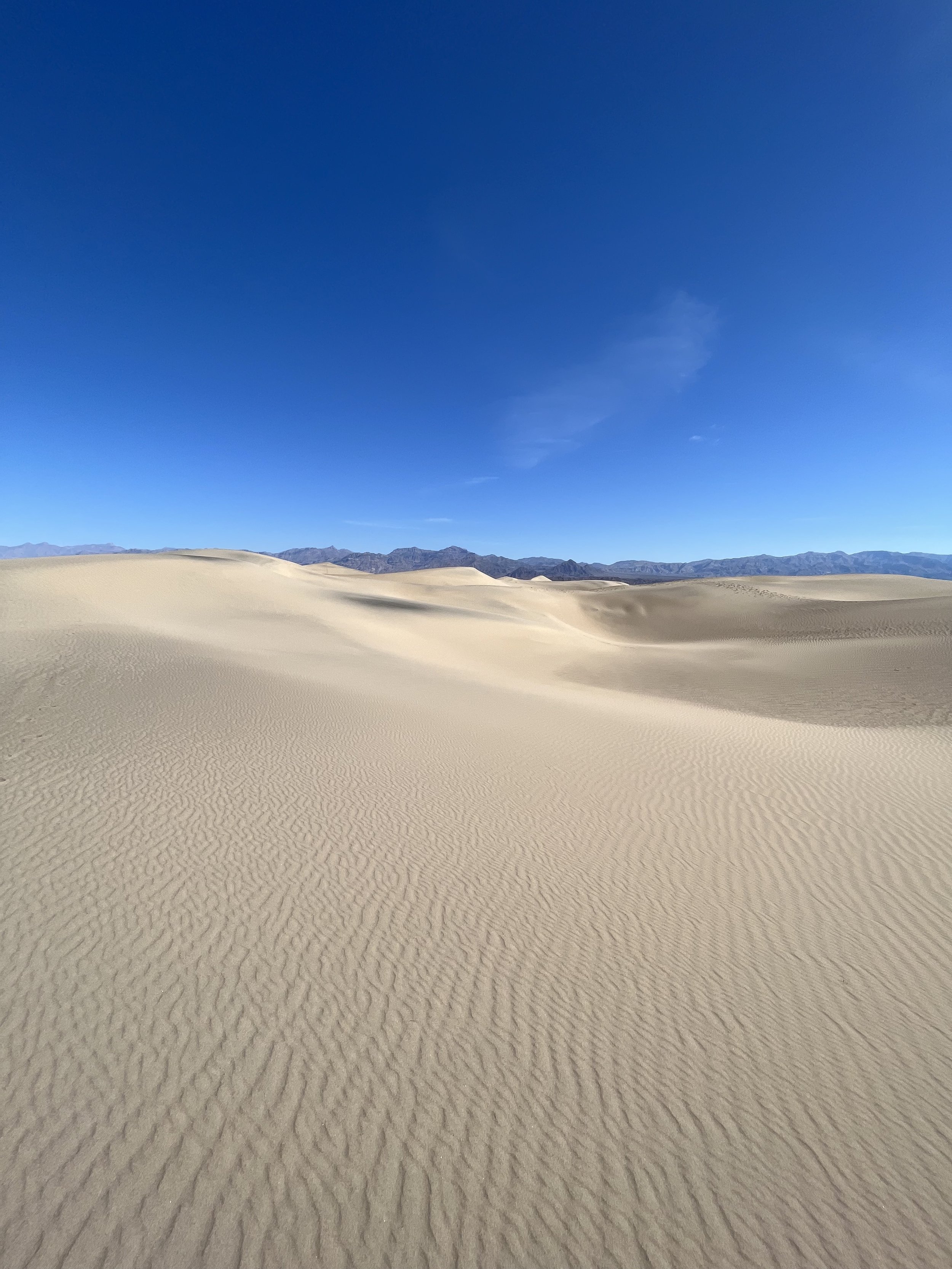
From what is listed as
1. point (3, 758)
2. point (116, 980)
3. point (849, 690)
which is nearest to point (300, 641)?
point (3, 758)

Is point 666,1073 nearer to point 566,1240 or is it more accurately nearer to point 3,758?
point 566,1240

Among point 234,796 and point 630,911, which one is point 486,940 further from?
point 234,796

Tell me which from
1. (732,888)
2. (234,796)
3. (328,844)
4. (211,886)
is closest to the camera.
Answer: (211,886)

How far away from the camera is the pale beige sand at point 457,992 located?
238cm

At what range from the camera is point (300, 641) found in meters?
16.6

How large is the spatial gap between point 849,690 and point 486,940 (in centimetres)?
1495

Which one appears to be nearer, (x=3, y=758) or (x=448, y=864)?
(x=448, y=864)

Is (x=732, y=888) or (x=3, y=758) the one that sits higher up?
(x=3, y=758)

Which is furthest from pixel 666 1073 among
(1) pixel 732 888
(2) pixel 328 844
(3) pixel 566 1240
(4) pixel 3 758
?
(4) pixel 3 758

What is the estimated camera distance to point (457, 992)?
11.9 ft

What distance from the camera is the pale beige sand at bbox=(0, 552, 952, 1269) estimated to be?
2.38 metres

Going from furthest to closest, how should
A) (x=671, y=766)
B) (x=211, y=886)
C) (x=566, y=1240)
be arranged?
(x=671, y=766) < (x=211, y=886) < (x=566, y=1240)

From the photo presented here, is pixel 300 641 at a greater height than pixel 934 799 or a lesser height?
greater

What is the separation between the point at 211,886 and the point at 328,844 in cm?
115
